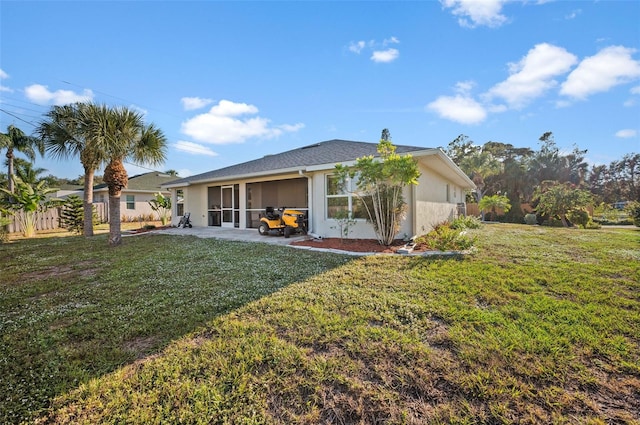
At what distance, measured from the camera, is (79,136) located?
947 centimetres

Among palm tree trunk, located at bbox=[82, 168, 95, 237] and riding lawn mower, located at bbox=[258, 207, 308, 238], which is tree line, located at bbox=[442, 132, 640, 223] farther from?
palm tree trunk, located at bbox=[82, 168, 95, 237]

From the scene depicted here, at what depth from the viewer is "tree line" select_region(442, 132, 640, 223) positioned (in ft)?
95.8

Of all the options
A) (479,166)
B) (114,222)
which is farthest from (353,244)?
(479,166)

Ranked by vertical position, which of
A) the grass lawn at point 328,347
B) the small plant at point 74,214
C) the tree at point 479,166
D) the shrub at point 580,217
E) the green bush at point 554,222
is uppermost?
the tree at point 479,166

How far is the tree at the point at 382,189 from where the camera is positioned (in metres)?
7.17

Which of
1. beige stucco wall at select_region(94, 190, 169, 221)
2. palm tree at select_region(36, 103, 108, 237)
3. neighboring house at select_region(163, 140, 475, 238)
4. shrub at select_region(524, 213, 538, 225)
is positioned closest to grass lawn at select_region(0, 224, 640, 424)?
A: neighboring house at select_region(163, 140, 475, 238)

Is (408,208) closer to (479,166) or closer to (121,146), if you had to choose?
(121,146)

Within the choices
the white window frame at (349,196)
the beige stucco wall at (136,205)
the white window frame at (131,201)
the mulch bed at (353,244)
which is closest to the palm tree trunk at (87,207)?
the mulch bed at (353,244)

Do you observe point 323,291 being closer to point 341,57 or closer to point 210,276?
point 210,276

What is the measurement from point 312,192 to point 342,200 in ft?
4.78

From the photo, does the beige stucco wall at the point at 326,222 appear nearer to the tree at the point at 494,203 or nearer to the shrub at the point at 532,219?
the shrub at the point at 532,219

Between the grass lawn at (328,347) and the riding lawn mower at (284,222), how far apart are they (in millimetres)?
5065

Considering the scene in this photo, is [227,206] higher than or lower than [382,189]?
lower

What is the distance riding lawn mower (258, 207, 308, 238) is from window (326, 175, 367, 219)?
148cm
